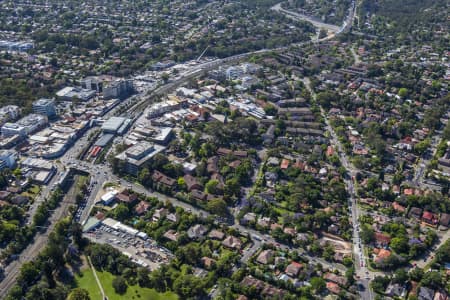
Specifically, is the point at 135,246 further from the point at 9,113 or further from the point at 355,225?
the point at 9,113

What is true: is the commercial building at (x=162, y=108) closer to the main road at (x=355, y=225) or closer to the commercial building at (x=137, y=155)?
the commercial building at (x=137, y=155)

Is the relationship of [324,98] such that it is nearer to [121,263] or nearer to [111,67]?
[111,67]

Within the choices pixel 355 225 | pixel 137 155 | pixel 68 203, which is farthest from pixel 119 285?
pixel 355 225

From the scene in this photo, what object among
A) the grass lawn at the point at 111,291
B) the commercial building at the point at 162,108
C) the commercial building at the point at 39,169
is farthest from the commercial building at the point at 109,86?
the grass lawn at the point at 111,291

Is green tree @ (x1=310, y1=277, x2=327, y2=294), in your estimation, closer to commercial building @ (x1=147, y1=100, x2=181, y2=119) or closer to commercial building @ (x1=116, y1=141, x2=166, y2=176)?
commercial building @ (x1=116, y1=141, x2=166, y2=176)

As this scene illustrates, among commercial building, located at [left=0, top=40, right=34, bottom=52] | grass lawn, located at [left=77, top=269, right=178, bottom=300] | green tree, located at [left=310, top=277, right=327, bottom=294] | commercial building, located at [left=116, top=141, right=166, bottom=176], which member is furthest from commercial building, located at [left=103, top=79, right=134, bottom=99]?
green tree, located at [left=310, top=277, right=327, bottom=294]
